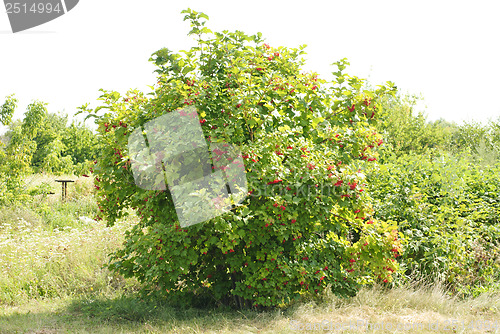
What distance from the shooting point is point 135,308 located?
4.90 m

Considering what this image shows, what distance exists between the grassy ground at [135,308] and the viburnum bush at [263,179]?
0.89 ft

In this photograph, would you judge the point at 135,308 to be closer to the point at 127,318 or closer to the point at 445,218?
the point at 127,318

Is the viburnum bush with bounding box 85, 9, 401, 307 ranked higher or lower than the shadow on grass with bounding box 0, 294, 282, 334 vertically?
higher

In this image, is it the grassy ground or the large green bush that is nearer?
the grassy ground

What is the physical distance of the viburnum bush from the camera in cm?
421

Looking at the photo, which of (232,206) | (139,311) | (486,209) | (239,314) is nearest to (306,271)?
(239,314)

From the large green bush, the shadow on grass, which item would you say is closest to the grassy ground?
the shadow on grass

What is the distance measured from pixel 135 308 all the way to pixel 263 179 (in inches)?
91.3

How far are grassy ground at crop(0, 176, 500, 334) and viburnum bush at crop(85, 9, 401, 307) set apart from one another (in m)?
0.27

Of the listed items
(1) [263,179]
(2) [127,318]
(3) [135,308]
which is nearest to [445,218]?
(1) [263,179]

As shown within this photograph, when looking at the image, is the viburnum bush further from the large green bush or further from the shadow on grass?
the large green bush

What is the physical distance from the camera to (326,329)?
4.18 m

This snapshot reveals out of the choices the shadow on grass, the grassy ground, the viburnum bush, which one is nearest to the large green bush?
the grassy ground

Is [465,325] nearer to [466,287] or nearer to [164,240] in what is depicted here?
[466,287]
